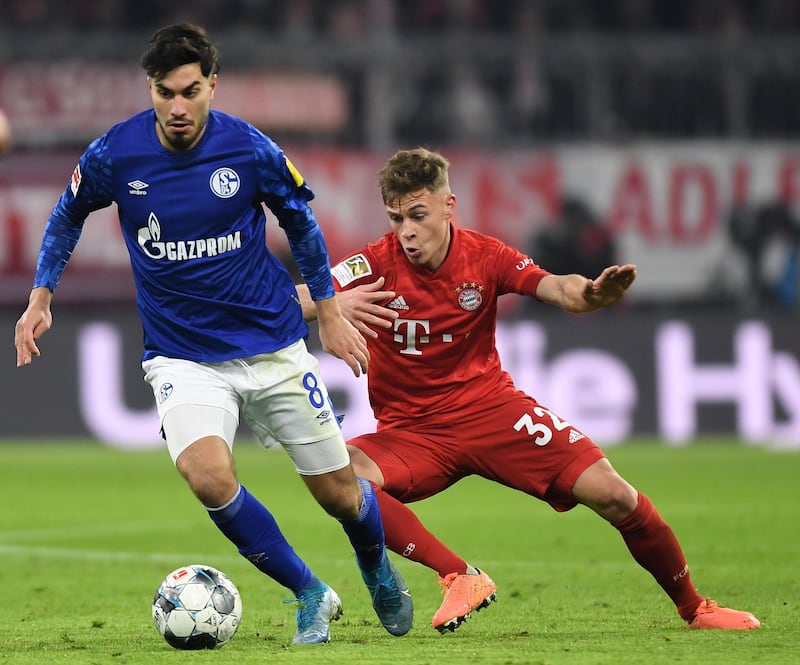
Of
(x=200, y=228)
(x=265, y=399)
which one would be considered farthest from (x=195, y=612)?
(x=200, y=228)

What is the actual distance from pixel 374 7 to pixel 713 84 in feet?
13.7

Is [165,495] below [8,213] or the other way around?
below

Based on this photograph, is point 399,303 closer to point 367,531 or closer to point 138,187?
point 367,531

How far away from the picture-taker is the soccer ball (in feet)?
17.5

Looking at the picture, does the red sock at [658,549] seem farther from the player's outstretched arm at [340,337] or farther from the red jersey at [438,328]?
the player's outstretched arm at [340,337]

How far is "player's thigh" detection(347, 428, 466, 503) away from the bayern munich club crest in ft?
1.79

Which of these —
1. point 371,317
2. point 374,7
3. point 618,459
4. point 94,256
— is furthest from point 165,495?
point 374,7

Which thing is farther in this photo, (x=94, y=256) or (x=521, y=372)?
(x=94, y=256)

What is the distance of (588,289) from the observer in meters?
5.71

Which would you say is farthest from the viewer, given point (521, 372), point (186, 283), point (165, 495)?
point (521, 372)

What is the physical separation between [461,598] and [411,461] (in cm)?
63

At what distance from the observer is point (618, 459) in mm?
14594

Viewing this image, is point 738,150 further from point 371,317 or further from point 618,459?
point 371,317

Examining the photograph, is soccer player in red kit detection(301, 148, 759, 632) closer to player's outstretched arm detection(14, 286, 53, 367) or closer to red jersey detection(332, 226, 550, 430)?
red jersey detection(332, 226, 550, 430)
